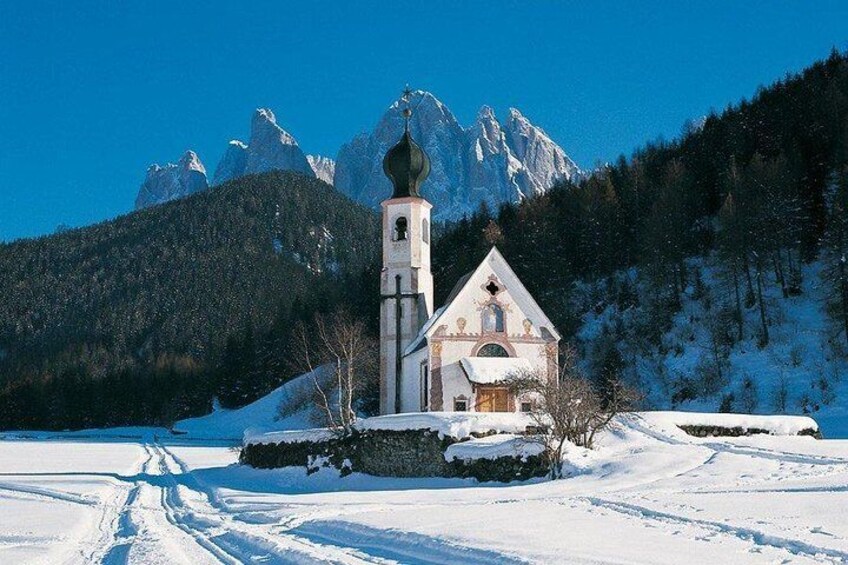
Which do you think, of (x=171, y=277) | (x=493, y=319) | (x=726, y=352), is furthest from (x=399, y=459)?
(x=171, y=277)

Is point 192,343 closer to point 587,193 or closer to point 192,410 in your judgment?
point 192,410

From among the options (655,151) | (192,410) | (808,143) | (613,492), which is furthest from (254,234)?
(613,492)

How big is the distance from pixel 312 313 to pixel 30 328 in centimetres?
9571

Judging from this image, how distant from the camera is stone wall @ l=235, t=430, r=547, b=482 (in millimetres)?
25391

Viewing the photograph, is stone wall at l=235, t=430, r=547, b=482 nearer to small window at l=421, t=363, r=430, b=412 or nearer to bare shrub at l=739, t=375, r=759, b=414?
small window at l=421, t=363, r=430, b=412

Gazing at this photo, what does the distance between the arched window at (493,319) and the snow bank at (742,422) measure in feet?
22.6

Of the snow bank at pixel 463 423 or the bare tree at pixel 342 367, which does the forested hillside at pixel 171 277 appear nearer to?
the bare tree at pixel 342 367

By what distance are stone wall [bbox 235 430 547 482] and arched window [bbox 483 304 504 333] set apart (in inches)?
294

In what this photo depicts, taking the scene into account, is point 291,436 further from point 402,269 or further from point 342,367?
point 342,367

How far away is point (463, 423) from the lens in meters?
27.8

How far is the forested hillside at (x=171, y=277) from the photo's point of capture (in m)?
137

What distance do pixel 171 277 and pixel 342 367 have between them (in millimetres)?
123164

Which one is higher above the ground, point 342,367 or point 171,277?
point 171,277

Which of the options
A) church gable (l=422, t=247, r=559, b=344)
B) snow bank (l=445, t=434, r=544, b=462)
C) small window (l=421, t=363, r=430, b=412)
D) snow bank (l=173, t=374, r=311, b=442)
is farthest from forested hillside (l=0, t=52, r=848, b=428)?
snow bank (l=445, t=434, r=544, b=462)
